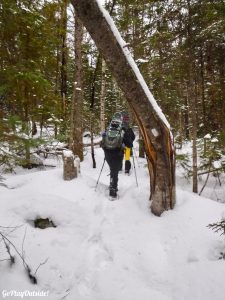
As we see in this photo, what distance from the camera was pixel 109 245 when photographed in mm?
4840

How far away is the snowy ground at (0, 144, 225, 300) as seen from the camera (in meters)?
3.88

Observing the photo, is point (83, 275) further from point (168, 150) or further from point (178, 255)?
point (168, 150)

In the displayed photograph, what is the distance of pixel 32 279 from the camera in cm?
398

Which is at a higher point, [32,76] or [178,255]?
[32,76]

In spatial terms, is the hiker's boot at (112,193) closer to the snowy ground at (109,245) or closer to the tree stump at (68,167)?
the snowy ground at (109,245)

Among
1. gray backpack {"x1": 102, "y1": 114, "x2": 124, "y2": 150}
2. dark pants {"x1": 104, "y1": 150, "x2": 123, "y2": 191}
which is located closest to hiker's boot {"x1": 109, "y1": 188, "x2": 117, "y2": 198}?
dark pants {"x1": 104, "y1": 150, "x2": 123, "y2": 191}

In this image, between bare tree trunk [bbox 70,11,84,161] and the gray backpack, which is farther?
bare tree trunk [bbox 70,11,84,161]

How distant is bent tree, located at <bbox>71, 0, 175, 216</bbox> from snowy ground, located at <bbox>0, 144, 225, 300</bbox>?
23.4 inches

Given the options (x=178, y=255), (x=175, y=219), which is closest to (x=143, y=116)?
(x=175, y=219)

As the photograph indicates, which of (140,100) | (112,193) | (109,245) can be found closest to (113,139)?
(112,193)

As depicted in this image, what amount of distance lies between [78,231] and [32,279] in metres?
1.43

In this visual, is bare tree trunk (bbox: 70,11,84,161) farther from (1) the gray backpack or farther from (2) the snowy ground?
(2) the snowy ground

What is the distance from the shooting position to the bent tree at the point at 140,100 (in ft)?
14.0

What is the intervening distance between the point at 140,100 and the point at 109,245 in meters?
2.91
